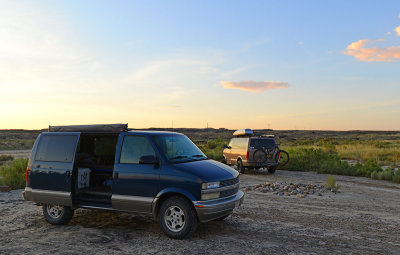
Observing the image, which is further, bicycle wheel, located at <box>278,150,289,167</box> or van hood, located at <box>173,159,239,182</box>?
bicycle wheel, located at <box>278,150,289,167</box>

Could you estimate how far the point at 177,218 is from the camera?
6.78 meters

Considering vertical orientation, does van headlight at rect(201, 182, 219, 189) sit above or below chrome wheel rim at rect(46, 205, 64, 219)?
above

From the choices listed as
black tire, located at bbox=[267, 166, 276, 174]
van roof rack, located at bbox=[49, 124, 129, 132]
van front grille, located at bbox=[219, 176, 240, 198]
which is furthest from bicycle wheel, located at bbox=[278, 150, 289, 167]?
van roof rack, located at bbox=[49, 124, 129, 132]

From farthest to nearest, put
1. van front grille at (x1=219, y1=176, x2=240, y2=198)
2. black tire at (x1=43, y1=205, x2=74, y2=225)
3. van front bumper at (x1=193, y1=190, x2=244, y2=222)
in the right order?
black tire at (x1=43, y1=205, x2=74, y2=225) → van front grille at (x1=219, y1=176, x2=240, y2=198) → van front bumper at (x1=193, y1=190, x2=244, y2=222)

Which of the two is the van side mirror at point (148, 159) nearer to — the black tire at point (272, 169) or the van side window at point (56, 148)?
the van side window at point (56, 148)

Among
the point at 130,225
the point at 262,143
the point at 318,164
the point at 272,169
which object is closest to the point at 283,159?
the point at 318,164

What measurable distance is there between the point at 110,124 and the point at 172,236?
2.74 metres

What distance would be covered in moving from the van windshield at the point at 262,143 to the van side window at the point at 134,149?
11817mm

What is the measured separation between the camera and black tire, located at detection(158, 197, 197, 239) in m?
6.62

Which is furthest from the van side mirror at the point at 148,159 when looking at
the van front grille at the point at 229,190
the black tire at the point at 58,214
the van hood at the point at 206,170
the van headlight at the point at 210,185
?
the black tire at the point at 58,214

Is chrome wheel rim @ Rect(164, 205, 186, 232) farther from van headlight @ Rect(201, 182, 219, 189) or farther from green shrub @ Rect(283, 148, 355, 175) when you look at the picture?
green shrub @ Rect(283, 148, 355, 175)

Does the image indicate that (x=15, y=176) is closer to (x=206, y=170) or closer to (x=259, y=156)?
(x=206, y=170)

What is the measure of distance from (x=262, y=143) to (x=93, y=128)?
12377 millimetres

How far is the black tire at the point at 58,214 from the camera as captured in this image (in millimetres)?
8047
